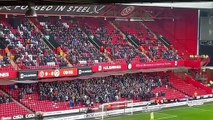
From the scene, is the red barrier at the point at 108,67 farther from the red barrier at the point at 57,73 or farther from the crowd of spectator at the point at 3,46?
the crowd of spectator at the point at 3,46

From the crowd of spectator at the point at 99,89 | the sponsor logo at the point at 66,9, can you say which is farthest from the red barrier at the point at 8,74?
the sponsor logo at the point at 66,9

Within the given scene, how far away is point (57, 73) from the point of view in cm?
3781

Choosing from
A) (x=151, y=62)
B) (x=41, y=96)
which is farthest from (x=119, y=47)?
(x=41, y=96)

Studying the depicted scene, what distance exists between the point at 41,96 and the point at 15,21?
861 centimetres

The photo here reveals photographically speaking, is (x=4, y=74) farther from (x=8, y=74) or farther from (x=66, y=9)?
(x=66, y=9)

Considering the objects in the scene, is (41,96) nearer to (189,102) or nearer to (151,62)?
(151,62)

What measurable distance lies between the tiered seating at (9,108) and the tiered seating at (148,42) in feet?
63.1

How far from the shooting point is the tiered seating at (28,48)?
3806cm

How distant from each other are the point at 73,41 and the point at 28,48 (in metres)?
5.98

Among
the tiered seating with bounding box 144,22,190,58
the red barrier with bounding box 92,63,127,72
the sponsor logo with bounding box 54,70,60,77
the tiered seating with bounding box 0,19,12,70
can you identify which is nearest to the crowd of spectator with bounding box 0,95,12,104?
the tiered seating with bounding box 0,19,12,70

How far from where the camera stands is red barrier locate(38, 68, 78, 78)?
36.9 metres

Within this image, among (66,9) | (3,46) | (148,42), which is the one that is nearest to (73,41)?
(66,9)

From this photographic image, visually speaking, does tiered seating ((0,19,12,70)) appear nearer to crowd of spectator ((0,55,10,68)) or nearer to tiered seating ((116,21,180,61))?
crowd of spectator ((0,55,10,68))

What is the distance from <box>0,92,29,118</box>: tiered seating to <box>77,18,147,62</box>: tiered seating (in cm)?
1361
